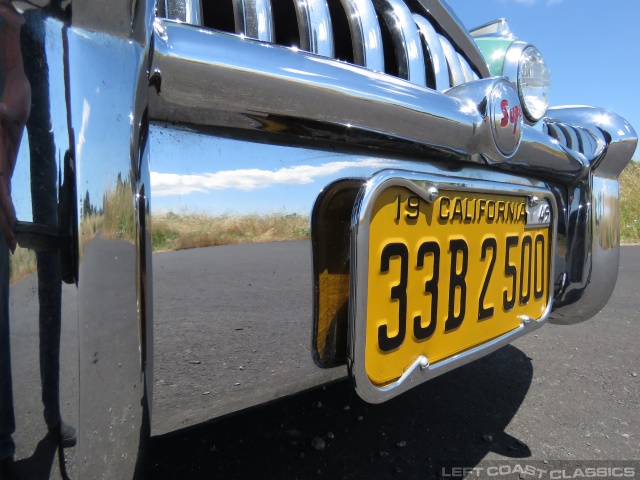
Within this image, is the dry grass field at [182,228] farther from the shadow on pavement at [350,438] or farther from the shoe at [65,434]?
the shadow on pavement at [350,438]

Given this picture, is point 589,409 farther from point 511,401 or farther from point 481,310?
point 481,310

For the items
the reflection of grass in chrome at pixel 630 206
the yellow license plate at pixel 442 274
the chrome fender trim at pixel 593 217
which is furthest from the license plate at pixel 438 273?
the reflection of grass in chrome at pixel 630 206

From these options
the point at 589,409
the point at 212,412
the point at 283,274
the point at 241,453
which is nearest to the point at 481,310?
the point at 283,274

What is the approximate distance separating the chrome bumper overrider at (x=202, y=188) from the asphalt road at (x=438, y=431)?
417 millimetres

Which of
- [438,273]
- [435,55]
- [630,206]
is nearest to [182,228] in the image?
[438,273]

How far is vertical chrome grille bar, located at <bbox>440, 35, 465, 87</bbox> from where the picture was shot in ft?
4.39

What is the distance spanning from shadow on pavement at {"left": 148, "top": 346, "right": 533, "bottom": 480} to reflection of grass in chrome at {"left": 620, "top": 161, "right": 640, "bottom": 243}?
8.23m

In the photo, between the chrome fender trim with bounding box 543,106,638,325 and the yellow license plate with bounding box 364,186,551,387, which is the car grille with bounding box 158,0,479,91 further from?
the chrome fender trim with bounding box 543,106,638,325

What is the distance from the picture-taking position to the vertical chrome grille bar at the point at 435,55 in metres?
1.24

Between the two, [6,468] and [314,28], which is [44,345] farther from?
[314,28]

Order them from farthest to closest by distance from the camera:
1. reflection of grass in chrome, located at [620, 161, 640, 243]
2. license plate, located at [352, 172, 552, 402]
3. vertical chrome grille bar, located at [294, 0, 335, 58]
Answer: reflection of grass in chrome, located at [620, 161, 640, 243] < vertical chrome grille bar, located at [294, 0, 335, 58] < license plate, located at [352, 172, 552, 402]

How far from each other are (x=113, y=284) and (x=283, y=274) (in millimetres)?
315

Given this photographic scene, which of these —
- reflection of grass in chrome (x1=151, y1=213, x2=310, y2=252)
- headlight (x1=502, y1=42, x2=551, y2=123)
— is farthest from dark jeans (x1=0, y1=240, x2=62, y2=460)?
headlight (x1=502, y1=42, x2=551, y2=123)

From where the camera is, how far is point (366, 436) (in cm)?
151
